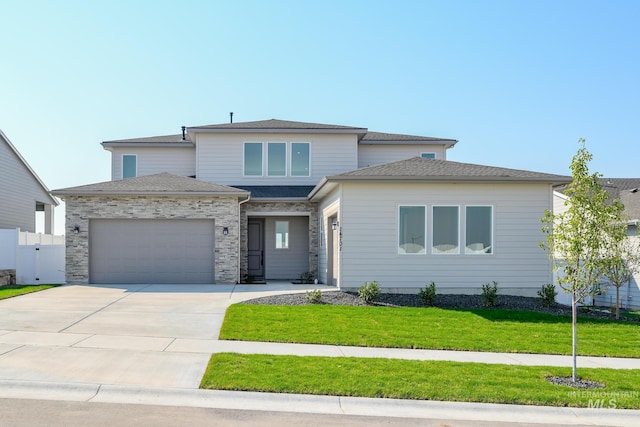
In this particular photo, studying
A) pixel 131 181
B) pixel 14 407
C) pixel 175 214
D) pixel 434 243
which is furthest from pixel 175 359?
pixel 131 181

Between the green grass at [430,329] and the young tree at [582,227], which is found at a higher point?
the young tree at [582,227]

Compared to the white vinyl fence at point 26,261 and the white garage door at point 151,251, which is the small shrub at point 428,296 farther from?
the white vinyl fence at point 26,261

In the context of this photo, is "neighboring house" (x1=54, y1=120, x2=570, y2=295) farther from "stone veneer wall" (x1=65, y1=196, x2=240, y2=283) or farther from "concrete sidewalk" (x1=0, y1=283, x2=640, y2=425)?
"concrete sidewalk" (x1=0, y1=283, x2=640, y2=425)

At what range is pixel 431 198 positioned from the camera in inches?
655

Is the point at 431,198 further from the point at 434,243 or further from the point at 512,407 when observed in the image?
the point at 512,407

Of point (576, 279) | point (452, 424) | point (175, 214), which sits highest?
point (175, 214)

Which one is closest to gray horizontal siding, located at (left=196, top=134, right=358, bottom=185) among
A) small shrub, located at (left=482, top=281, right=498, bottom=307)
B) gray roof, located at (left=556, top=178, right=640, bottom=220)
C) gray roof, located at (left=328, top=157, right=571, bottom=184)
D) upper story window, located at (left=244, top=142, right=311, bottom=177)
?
upper story window, located at (left=244, top=142, right=311, bottom=177)

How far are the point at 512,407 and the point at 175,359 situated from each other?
5018 millimetres

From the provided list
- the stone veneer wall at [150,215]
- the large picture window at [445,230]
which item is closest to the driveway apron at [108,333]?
the stone veneer wall at [150,215]

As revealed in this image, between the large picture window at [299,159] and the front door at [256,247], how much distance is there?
2548 mm

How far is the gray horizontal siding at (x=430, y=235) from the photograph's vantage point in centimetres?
1639

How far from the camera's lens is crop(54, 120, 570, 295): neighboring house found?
648 inches

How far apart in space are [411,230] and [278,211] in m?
6.56

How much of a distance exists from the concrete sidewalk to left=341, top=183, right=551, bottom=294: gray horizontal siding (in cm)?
367
